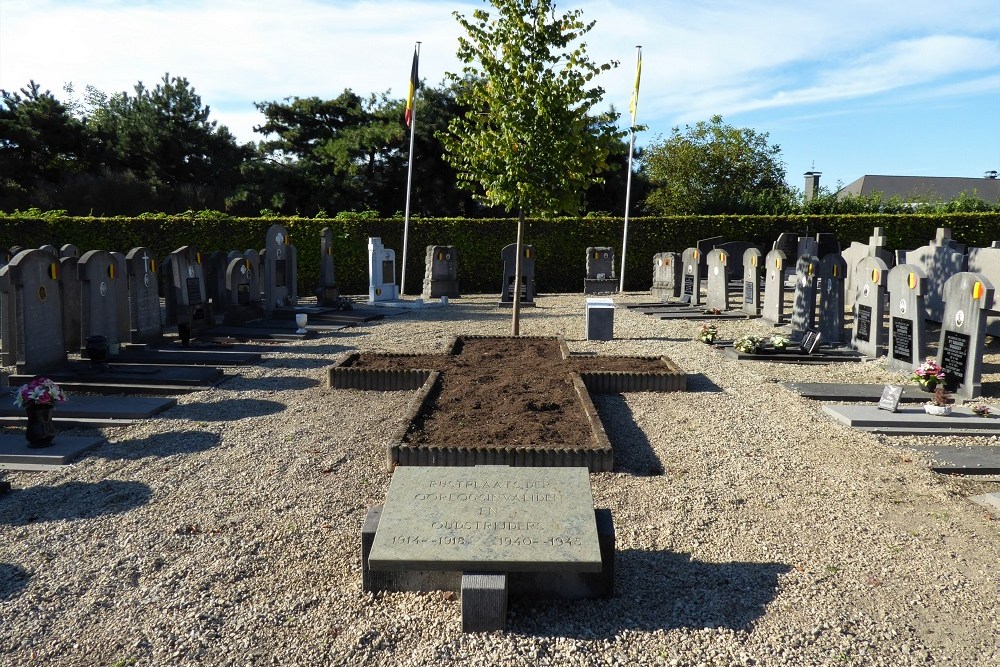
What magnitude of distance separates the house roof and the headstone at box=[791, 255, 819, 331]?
3265cm

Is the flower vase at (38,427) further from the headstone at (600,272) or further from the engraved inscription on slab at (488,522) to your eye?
the headstone at (600,272)

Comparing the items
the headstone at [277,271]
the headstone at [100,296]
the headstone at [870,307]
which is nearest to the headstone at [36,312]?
the headstone at [100,296]

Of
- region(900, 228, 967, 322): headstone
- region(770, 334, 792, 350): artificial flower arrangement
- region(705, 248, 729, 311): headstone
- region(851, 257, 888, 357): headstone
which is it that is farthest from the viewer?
region(705, 248, 729, 311): headstone

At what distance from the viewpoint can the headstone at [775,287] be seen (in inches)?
562

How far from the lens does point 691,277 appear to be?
1833cm

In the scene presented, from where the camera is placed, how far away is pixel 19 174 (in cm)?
3041

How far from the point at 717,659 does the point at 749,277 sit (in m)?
13.9

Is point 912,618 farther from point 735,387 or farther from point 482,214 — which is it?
point 482,214

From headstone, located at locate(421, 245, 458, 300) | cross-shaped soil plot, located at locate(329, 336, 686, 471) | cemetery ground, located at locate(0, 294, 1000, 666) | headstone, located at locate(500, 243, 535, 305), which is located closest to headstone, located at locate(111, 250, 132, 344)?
cross-shaped soil plot, located at locate(329, 336, 686, 471)

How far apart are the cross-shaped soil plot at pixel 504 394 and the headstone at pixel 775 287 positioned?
5.30 m

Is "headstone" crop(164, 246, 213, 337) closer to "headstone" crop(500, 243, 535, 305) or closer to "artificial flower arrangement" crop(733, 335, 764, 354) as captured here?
"headstone" crop(500, 243, 535, 305)

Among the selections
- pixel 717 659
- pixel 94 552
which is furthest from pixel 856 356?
pixel 94 552

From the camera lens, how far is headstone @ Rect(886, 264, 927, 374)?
9.76 m

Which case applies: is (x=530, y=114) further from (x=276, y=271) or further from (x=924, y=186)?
(x=924, y=186)
